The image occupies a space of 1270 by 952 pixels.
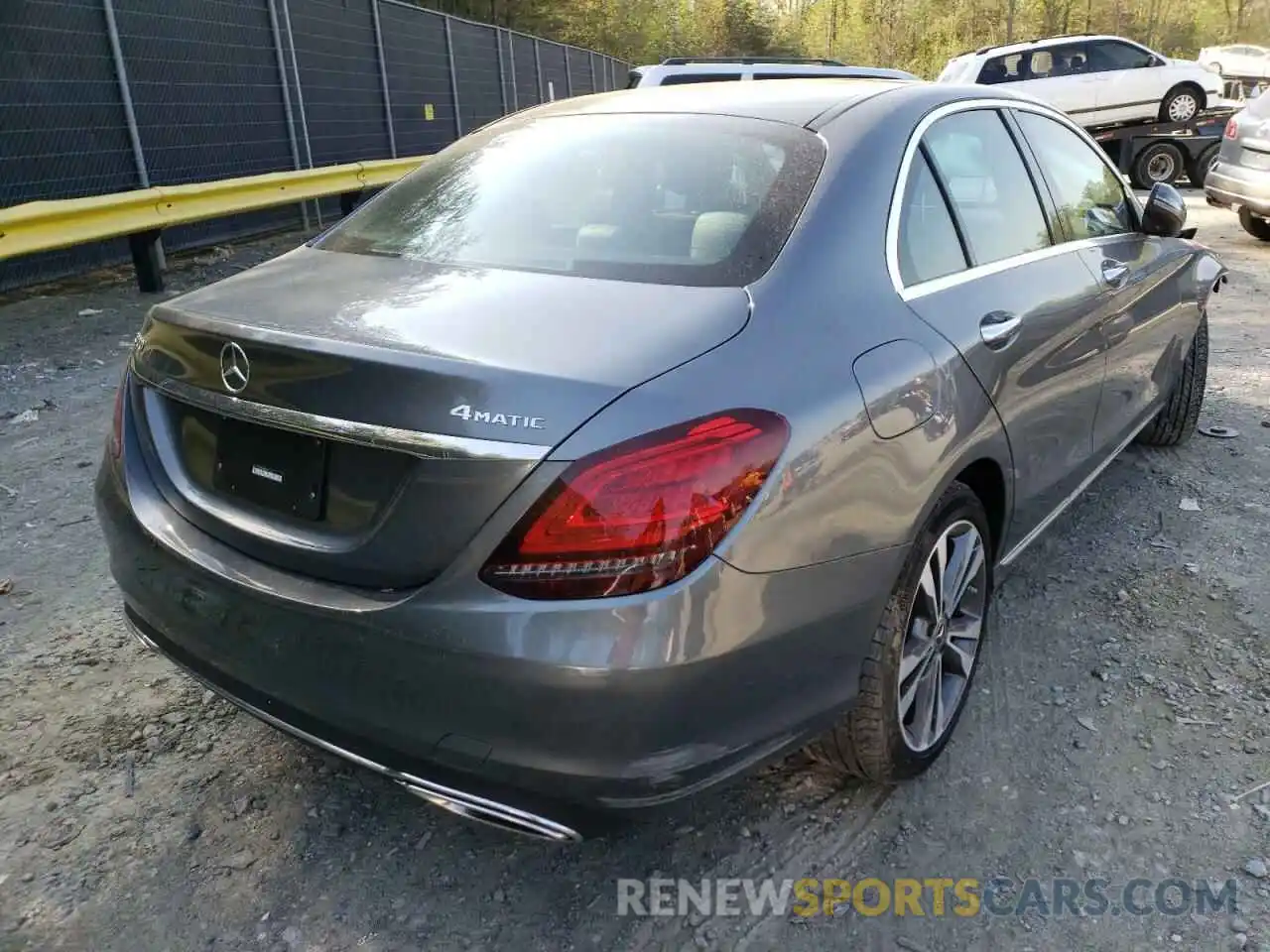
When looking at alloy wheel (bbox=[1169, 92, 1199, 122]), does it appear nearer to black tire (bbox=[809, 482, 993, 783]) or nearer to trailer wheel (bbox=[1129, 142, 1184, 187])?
trailer wheel (bbox=[1129, 142, 1184, 187])

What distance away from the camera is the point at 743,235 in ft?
7.03

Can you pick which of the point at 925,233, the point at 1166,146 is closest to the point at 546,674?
the point at 925,233

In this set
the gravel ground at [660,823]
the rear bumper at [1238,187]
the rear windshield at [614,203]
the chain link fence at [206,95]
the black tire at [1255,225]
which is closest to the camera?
the gravel ground at [660,823]

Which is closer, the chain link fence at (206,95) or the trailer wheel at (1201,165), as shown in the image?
the chain link fence at (206,95)

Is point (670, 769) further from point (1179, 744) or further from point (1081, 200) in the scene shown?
point (1081, 200)

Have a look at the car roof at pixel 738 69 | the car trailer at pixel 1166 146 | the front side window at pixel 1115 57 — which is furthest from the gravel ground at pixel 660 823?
the front side window at pixel 1115 57

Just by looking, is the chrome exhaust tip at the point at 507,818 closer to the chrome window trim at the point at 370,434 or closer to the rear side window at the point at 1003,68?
the chrome window trim at the point at 370,434

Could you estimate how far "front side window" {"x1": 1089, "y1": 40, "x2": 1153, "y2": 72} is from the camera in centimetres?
1566

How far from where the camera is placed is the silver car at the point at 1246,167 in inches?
375

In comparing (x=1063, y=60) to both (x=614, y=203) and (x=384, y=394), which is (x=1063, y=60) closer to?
(x=614, y=203)

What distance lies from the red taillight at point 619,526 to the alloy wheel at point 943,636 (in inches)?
32.1

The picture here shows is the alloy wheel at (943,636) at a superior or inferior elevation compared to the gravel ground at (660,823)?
superior

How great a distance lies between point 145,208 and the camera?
698 cm

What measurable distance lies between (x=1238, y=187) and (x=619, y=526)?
10.5m
